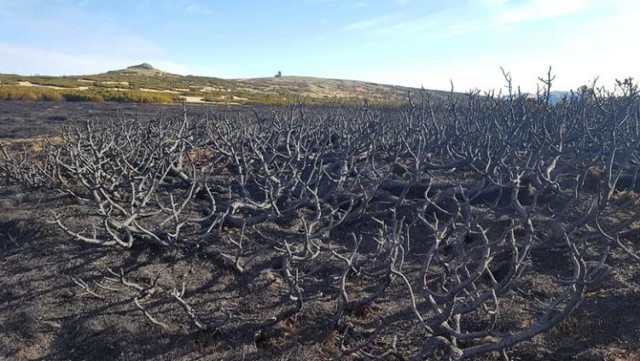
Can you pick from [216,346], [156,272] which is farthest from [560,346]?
[156,272]

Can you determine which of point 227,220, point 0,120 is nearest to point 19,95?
point 0,120

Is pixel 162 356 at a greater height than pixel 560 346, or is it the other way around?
pixel 560 346

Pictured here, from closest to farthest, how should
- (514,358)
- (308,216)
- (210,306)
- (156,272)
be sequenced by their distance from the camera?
(514,358) → (210,306) → (156,272) → (308,216)

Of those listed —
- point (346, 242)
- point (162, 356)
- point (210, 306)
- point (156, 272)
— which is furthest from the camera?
point (346, 242)

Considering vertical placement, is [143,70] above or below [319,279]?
above

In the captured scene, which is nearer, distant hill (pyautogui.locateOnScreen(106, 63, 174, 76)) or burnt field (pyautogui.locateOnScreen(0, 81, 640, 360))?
burnt field (pyautogui.locateOnScreen(0, 81, 640, 360))

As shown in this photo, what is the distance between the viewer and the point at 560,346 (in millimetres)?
3941

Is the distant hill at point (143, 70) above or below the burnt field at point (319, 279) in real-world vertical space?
above

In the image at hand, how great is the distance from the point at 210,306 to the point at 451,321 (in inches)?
81.3

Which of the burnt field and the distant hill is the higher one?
the distant hill

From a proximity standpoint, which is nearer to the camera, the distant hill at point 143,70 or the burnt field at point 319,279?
the burnt field at point 319,279

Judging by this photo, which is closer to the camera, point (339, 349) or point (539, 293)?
point (339, 349)

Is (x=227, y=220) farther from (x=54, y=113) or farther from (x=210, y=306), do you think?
(x=54, y=113)

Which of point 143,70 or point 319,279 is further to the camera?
point 143,70
